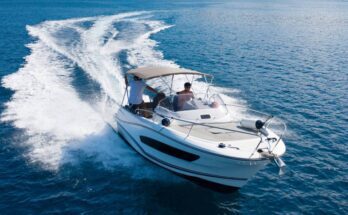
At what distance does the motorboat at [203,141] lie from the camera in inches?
470

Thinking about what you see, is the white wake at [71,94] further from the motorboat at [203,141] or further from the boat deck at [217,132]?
the boat deck at [217,132]

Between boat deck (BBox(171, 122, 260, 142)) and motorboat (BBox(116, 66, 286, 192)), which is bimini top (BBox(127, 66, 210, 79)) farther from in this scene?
boat deck (BBox(171, 122, 260, 142))

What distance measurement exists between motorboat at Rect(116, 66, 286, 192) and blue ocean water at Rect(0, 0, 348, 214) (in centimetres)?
87

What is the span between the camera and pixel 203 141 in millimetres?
12344

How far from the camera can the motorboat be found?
39.1ft

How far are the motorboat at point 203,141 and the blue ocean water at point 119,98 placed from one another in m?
0.87

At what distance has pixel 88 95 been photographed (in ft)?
71.4

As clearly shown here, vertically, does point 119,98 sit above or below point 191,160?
below

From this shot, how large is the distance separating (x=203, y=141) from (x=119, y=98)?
10286mm

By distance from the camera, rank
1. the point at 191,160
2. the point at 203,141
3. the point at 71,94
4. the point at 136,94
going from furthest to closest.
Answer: the point at 71,94 → the point at 136,94 → the point at 191,160 → the point at 203,141

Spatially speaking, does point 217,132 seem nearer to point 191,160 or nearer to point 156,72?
point 191,160

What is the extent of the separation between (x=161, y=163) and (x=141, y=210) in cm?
222

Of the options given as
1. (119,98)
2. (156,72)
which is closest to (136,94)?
(156,72)

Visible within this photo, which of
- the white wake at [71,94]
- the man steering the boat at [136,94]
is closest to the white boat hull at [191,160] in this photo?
the white wake at [71,94]
